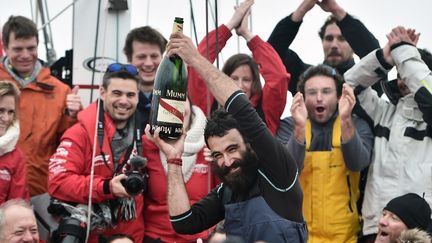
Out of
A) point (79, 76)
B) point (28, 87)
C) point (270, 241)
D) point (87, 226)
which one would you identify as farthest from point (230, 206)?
point (79, 76)

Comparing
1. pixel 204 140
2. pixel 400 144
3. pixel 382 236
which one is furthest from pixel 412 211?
pixel 204 140

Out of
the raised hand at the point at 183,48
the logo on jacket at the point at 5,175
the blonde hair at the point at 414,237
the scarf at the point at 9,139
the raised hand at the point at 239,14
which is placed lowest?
the blonde hair at the point at 414,237

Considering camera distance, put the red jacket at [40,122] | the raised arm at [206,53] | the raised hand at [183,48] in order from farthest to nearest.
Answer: the red jacket at [40,122] → the raised arm at [206,53] → the raised hand at [183,48]

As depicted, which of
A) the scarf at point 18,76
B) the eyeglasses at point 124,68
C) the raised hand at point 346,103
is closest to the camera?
the raised hand at point 346,103

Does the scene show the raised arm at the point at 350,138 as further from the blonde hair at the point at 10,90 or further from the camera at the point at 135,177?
the blonde hair at the point at 10,90

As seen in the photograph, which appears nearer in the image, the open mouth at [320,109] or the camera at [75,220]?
the camera at [75,220]

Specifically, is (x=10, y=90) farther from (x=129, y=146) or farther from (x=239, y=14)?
(x=239, y=14)

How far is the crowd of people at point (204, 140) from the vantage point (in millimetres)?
6047

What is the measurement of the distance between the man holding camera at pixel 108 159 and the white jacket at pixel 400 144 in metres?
1.31

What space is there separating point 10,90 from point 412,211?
2.31 metres

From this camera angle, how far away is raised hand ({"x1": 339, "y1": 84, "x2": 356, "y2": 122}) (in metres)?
6.16

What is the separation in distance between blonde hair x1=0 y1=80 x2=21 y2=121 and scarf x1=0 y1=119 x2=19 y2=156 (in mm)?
91

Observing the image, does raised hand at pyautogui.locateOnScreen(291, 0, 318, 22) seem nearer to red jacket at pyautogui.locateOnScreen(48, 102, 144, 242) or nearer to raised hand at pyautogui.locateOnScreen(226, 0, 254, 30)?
raised hand at pyautogui.locateOnScreen(226, 0, 254, 30)

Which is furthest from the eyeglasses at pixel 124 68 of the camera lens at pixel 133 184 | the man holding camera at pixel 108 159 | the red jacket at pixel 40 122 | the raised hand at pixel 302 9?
the raised hand at pixel 302 9
